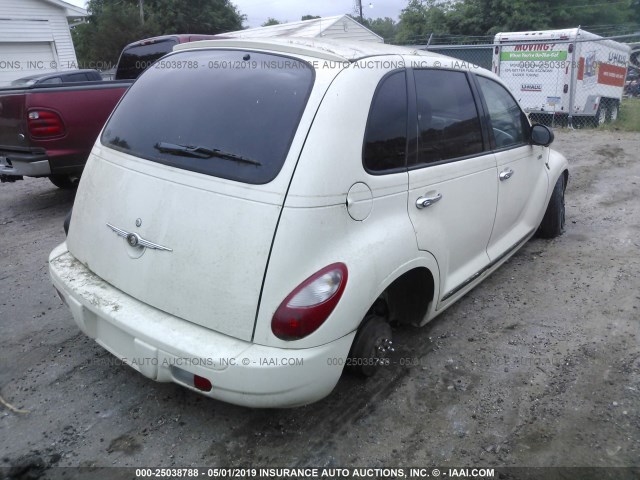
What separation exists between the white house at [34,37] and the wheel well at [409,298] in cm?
2150

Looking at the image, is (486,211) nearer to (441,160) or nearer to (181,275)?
(441,160)

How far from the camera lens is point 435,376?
3.02m

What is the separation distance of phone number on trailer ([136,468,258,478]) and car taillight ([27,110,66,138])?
441 cm

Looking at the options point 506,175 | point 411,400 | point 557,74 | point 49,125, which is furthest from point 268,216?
point 557,74

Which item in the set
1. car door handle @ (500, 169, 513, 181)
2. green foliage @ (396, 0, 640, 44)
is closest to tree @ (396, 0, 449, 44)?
green foliage @ (396, 0, 640, 44)

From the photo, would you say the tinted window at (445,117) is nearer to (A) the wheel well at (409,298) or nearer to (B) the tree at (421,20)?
(A) the wheel well at (409,298)

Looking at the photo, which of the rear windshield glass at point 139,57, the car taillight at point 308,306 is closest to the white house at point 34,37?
the rear windshield glass at point 139,57

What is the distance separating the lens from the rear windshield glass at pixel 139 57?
7539 mm

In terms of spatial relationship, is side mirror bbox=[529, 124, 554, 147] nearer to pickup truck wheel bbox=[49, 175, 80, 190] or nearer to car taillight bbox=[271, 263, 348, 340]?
car taillight bbox=[271, 263, 348, 340]

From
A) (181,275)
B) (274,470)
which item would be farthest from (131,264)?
(274,470)

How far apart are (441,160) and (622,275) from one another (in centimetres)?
234

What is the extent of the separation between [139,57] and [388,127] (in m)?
6.56

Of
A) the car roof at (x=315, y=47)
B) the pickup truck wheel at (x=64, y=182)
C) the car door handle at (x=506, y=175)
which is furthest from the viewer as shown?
the pickup truck wheel at (x=64, y=182)

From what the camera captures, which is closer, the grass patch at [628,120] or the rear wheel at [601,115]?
the grass patch at [628,120]
